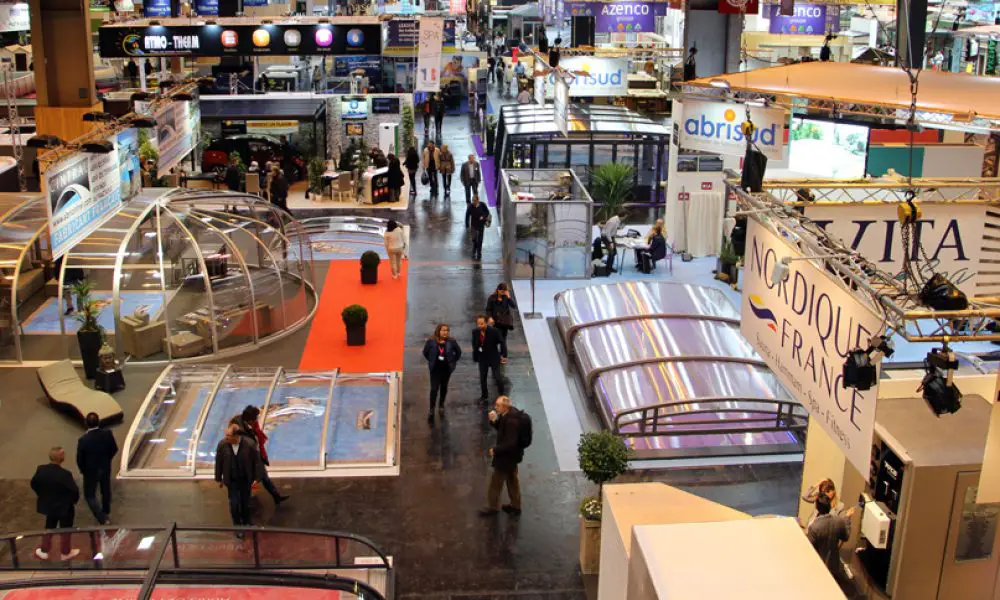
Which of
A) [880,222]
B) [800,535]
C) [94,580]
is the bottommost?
[94,580]

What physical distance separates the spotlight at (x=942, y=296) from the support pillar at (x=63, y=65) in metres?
15.7

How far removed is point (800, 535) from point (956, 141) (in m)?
20.2

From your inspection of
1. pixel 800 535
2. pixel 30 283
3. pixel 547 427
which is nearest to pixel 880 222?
pixel 800 535

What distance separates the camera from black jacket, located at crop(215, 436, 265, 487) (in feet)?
40.1

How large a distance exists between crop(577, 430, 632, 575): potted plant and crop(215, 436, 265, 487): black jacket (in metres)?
3.73

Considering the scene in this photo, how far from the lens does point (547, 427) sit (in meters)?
15.4

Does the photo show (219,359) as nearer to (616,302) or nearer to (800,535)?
(616,302)

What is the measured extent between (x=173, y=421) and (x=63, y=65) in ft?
26.8

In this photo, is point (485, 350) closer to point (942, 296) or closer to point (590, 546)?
point (590, 546)

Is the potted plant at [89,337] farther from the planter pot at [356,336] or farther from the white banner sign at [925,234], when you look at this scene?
the white banner sign at [925,234]

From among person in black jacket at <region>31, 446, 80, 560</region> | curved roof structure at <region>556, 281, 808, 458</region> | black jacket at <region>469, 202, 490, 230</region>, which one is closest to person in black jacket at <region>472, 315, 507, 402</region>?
curved roof structure at <region>556, 281, 808, 458</region>

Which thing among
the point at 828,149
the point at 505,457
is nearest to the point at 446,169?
the point at 828,149

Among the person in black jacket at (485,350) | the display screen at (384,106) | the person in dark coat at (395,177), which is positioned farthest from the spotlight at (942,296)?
the display screen at (384,106)

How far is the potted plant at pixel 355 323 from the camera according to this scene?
60.2 ft
